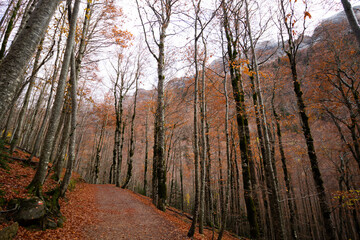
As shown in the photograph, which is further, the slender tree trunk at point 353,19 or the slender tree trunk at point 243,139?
the slender tree trunk at point 243,139

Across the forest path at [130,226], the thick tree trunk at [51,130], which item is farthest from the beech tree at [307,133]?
the thick tree trunk at [51,130]

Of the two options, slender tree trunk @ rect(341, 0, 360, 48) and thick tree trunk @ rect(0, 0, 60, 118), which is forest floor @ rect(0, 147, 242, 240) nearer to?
thick tree trunk @ rect(0, 0, 60, 118)

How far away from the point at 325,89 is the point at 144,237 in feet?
42.9

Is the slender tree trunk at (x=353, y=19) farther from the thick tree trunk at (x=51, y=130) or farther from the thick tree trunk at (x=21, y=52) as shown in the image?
the thick tree trunk at (x=51, y=130)

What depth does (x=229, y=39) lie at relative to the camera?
26.6 feet

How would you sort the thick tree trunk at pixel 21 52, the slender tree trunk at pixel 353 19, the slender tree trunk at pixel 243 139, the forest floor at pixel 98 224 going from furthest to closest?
1. the slender tree trunk at pixel 243 139
2. the forest floor at pixel 98 224
3. the slender tree trunk at pixel 353 19
4. the thick tree trunk at pixel 21 52

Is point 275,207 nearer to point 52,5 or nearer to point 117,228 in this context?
point 117,228

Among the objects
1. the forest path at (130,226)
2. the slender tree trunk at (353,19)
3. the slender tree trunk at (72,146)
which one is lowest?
the forest path at (130,226)

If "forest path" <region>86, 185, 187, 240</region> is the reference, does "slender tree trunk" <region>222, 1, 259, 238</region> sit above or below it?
above

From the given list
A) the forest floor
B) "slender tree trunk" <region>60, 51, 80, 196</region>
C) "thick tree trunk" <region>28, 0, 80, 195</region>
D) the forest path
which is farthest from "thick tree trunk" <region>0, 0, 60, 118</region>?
"slender tree trunk" <region>60, 51, 80, 196</region>

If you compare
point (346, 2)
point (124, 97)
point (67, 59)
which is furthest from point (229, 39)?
point (124, 97)

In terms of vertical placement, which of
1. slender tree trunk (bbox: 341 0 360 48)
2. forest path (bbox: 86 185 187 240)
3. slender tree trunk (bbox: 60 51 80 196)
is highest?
slender tree trunk (bbox: 341 0 360 48)

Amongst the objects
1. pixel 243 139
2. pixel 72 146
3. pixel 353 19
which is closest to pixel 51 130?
pixel 72 146

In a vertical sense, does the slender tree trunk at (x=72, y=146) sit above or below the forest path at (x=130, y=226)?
above
